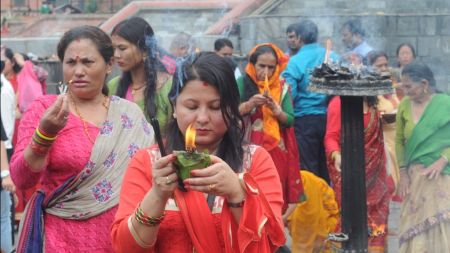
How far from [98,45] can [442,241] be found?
320 centimetres

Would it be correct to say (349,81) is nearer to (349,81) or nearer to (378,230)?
(349,81)

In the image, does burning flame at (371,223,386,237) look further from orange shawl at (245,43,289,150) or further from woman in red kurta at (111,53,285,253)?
woman in red kurta at (111,53,285,253)

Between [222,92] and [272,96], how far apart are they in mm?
4348

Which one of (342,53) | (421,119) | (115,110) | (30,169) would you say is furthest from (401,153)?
(30,169)

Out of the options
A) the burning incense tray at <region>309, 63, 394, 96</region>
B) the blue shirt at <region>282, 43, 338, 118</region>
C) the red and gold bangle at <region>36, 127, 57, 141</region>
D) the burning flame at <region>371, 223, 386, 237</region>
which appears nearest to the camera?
the red and gold bangle at <region>36, 127, 57, 141</region>

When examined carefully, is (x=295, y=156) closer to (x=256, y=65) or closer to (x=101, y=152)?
(x=256, y=65)

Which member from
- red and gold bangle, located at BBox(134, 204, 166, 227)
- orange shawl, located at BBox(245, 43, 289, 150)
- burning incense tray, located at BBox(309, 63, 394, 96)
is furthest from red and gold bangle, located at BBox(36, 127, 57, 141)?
orange shawl, located at BBox(245, 43, 289, 150)

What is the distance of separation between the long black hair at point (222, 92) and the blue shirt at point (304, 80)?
5.43 metres

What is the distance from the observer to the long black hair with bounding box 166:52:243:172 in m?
3.19

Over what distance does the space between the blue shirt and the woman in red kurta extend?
5420 mm

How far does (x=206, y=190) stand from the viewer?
2883 millimetres

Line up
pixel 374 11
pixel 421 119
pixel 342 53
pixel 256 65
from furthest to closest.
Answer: pixel 342 53 → pixel 374 11 → pixel 256 65 → pixel 421 119

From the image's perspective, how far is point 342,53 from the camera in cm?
900

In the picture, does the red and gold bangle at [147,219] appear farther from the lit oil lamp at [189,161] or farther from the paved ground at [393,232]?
the paved ground at [393,232]
